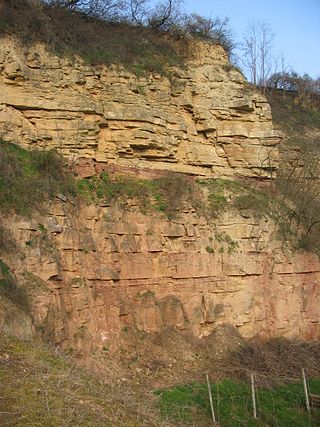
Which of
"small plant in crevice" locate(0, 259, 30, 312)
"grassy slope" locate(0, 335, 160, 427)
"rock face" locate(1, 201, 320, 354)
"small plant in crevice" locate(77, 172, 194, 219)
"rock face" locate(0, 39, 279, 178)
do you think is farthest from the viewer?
"rock face" locate(0, 39, 279, 178)

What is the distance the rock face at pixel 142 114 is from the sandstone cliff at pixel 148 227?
4 centimetres

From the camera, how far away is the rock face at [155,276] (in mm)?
13906

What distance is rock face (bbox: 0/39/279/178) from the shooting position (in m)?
16.7

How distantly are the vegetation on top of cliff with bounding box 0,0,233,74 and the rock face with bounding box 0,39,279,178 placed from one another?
0.52m

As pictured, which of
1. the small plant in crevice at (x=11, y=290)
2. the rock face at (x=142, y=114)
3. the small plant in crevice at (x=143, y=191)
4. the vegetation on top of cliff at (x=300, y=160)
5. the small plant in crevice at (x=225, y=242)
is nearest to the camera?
the small plant in crevice at (x=11, y=290)

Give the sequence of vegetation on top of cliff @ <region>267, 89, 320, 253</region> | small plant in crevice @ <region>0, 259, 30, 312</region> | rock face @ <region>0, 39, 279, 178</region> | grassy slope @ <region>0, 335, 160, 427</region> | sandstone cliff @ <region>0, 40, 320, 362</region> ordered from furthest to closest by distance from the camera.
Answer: vegetation on top of cliff @ <region>267, 89, 320, 253</region> < rock face @ <region>0, 39, 279, 178</region> < sandstone cliff @ <region>0, 40, 320, 362</region> < small plant in crevice @ <region>0, 259, 30, 312</region> < grassy slope @ <region>0, 335, 160, 427</region>

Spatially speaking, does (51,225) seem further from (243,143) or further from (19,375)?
(243,143)

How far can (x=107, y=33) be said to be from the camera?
791 inches

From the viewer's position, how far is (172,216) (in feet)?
57.1

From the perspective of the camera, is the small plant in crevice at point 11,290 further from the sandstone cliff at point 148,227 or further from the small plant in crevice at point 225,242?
the small plant in crevice at point 225,242

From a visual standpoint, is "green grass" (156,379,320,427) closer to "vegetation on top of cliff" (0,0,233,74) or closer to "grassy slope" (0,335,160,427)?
"grassy slope" (0,335,160,427)

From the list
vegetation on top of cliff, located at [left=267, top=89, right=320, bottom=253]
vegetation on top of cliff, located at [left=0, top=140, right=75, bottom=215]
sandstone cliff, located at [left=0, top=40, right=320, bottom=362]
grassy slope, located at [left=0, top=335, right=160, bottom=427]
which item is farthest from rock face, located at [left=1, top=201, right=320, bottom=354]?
grassy slope, located at [left=0, top=335, right=160, bottom=427]

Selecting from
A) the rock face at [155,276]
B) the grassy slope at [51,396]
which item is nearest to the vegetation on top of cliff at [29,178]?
the rock face at [155,276]

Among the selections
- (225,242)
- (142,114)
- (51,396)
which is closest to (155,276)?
(225,242)
